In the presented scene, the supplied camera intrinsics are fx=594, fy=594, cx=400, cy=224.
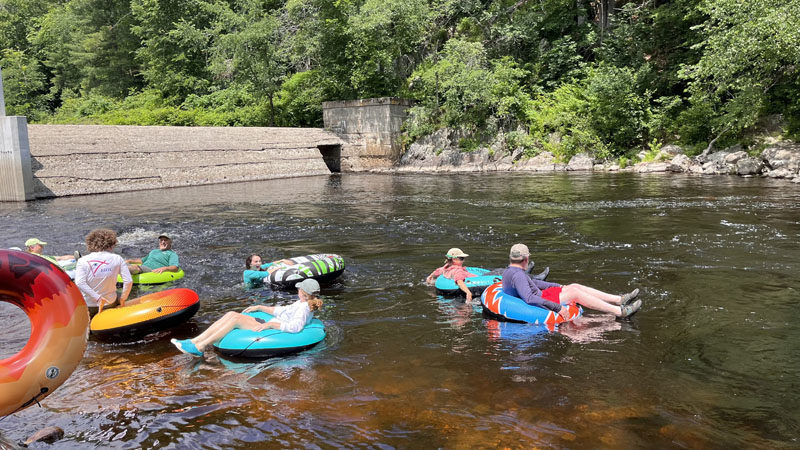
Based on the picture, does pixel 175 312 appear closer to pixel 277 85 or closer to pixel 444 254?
pixel 444 254

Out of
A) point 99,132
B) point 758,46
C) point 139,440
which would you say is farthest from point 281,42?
point 139,440

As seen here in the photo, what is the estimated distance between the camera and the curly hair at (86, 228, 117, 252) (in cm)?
751

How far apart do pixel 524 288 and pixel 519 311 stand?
1.10 ft

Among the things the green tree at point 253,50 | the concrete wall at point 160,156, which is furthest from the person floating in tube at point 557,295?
the green tree at point 253,50

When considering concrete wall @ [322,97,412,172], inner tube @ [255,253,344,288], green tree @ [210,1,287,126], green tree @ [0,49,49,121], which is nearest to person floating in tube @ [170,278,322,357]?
inner tube @ [255,253,344,288]

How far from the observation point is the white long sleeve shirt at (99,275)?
743 centimetres

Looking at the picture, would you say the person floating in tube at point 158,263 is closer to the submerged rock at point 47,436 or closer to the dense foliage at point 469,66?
the submerged rock at point 47,436

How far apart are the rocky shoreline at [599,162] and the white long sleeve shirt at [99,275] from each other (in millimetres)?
21241

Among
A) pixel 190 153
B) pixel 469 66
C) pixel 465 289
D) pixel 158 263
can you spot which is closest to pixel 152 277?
pixel 158 263

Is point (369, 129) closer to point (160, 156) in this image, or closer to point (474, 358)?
point (160, 156)

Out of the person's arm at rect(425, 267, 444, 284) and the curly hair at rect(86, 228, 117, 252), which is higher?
the curly hair at rect(86, 228, 117, 252)

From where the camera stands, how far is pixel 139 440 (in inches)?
199

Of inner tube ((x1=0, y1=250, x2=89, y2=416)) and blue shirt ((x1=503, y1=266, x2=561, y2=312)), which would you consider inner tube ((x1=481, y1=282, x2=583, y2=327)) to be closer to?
blue shirt ((x1=503, y1=266, x2=561, y2=312))

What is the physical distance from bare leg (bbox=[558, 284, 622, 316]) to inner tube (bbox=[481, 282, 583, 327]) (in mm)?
123
